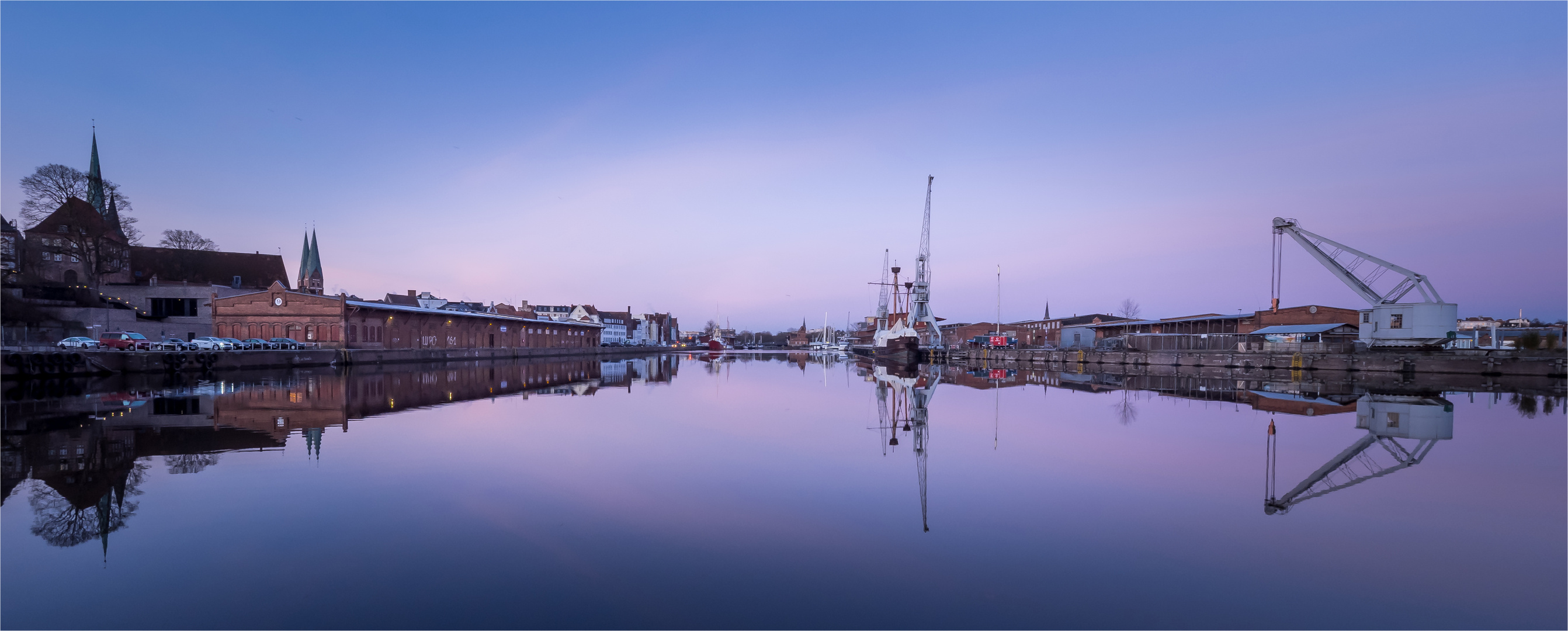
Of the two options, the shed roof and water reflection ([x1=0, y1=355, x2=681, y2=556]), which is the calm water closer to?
water reflection ([x1=0, y1=355, x2=681, y2=556])

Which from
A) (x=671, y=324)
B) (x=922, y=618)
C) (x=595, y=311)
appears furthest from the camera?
(x=671, y=324)

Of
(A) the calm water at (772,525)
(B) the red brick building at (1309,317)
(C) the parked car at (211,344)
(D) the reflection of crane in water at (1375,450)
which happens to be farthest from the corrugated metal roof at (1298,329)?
(C) the parked car at (211,344)

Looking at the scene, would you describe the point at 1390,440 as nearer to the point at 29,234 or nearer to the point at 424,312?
the point at 424,312

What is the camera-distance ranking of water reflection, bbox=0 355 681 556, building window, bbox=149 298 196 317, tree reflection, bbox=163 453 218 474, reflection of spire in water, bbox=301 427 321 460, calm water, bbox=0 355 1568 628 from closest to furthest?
calm water, bbox=0 355 1568 628
water reflection, bbox=0 355 681 556
tree reflection, bbox=163 453 218 474
reflection of spire in water, bbox=301 427 321 460
building window, bbox=149 298 196 317

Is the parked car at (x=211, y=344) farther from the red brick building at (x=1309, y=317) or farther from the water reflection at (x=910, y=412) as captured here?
the red brick building at (x=1309, y=317)

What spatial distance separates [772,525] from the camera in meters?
6.43

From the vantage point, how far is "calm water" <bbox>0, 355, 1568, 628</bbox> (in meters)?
4.45

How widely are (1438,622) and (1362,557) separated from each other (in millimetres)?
1377

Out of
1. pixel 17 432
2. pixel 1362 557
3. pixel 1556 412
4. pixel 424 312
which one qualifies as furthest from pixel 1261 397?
pixel 424 312

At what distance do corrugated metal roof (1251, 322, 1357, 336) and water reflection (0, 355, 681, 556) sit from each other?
1433 inches

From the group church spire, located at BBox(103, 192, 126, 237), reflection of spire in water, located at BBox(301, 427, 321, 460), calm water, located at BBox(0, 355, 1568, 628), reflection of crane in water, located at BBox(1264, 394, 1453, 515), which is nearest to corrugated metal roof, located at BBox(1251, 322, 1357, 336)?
reflection of crane in water, located at BBox(1264, 394, 1453, 515)

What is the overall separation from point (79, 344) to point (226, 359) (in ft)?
17.6

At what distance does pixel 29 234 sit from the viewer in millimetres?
41438

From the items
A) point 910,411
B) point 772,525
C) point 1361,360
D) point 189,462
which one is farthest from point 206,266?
point 1361,360
